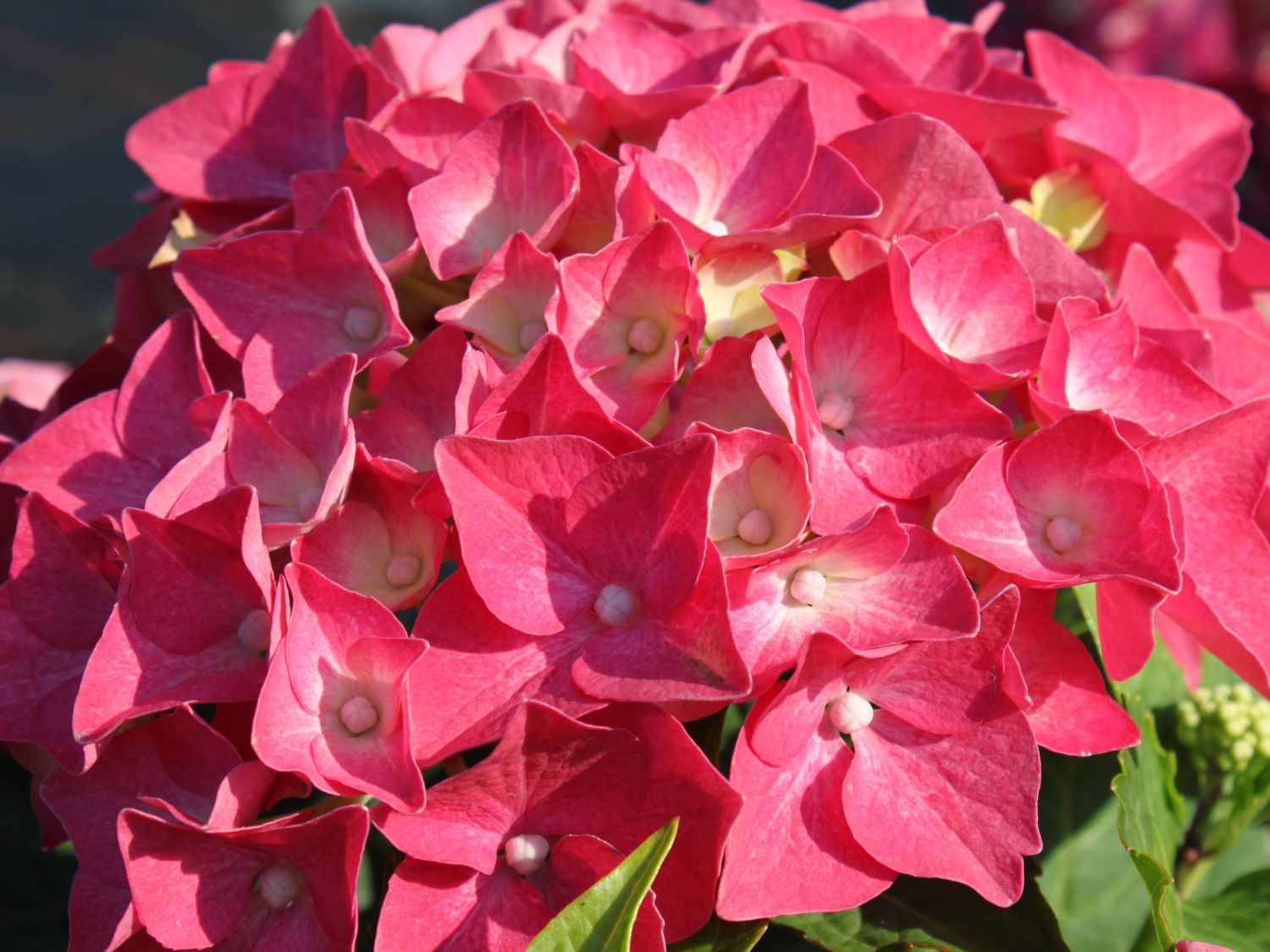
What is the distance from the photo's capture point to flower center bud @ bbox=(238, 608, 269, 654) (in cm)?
51

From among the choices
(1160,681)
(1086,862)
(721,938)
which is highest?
(721,938)

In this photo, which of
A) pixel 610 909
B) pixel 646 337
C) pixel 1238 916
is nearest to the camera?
pixel 610 909

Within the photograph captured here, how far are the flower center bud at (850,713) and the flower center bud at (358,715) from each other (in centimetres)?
18

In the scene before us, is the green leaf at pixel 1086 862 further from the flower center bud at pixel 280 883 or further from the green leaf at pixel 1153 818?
the flower center bud at pixel 280 883

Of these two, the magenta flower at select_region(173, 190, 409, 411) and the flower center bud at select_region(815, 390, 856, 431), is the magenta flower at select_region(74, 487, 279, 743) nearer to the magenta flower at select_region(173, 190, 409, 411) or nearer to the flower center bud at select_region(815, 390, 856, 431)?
the magenta flower at select_region(173, 190, 409, 411)

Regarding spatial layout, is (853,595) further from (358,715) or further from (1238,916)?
(1238,916)

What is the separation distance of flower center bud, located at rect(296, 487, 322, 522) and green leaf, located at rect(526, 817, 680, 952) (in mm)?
194

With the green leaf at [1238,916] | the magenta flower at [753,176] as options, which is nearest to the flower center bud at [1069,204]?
the magenta flower at [753,176]

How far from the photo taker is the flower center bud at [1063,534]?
0.50 metres

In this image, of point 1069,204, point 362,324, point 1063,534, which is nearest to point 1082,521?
point 1063,534

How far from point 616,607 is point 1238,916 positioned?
0.42 metres

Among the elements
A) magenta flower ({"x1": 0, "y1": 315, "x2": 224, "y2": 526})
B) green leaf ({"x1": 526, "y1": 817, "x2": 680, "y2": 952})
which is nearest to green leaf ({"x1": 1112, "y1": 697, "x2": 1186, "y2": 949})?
green leaf ({"x1": 526, "y1": 817, "x2": 680, "y2": 952})

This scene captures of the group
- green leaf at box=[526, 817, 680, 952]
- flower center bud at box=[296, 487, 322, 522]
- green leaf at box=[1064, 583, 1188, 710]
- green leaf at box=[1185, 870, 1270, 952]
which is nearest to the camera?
green leaf at box=[526, 817, 680, 952]

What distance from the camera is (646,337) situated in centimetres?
53
